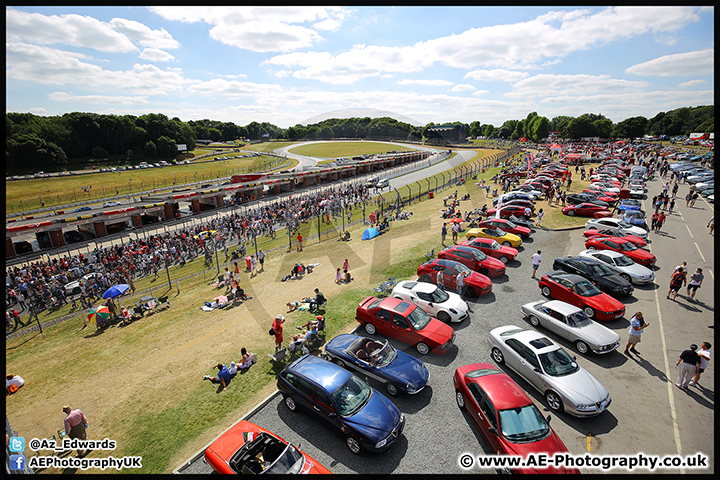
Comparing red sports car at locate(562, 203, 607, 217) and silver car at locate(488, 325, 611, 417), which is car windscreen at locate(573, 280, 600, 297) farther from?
red sports car at locate(562, 203, 607, 217)

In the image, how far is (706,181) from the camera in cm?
3444

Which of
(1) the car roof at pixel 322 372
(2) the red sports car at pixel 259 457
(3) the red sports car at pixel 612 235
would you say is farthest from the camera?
(3) the red sports car at pixel 612 235

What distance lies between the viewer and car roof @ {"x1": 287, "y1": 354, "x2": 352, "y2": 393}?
830cm

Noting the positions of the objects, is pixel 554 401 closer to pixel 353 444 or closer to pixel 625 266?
pixel 353 444

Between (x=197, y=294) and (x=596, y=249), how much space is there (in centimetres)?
2313

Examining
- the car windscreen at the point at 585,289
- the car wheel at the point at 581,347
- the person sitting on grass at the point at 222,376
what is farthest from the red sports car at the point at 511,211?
the person sitting on grass at the point at 222,376

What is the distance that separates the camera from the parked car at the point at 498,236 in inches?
787

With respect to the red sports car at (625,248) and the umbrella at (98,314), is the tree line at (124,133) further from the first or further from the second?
the red sports car at (625,248)

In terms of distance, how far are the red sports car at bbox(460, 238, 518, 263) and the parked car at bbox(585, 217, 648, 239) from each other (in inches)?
303

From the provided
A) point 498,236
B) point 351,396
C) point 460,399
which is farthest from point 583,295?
point 351,396

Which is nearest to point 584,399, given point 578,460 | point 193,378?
point 578,460

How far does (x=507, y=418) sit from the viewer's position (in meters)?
7.30

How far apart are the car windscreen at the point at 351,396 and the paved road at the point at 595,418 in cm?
106

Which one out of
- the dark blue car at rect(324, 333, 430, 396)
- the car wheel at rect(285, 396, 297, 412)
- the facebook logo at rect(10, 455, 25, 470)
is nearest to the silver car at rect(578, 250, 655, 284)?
the dark blue car at rect(324, 333, 430, 396)
